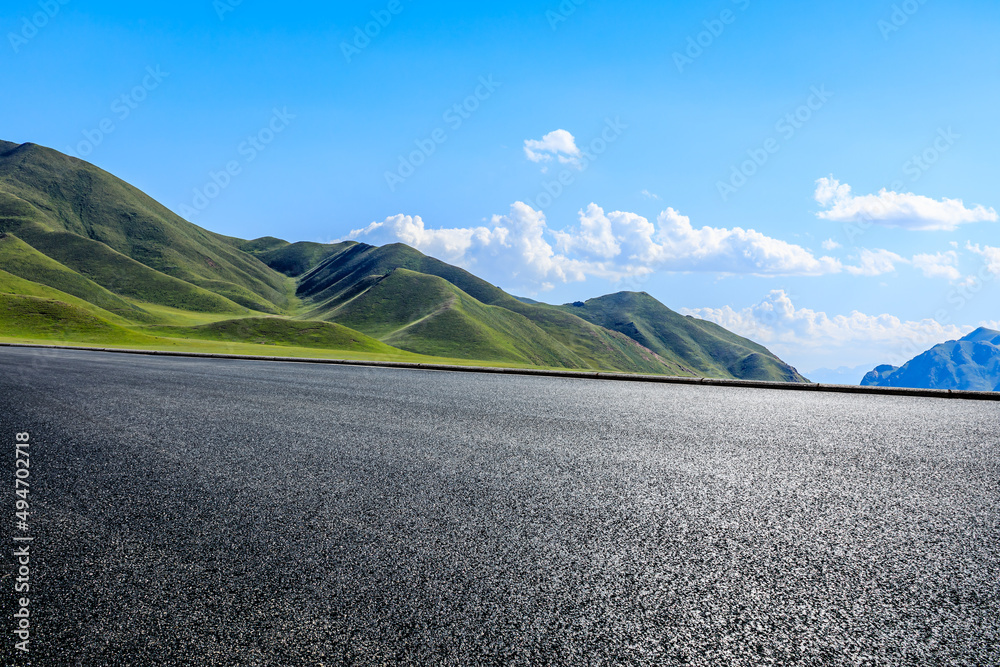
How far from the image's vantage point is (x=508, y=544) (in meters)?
3.65

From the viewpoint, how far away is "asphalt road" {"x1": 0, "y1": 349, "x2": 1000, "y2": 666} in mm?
2594

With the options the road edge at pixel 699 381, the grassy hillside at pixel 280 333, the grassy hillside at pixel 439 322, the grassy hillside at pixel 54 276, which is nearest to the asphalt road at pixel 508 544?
the road edge at pixel 699 381

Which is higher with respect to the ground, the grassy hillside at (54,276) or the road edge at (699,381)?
the grassy hillside at (54,276)

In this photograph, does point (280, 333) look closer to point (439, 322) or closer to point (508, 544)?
point (439, 322)

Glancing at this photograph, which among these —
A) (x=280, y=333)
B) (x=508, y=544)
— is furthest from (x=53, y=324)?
(x=508, y=544)

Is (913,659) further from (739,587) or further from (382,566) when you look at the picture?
(382,566)

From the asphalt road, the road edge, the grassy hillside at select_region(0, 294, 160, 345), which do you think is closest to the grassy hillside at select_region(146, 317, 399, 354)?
the grassy hillside at select_region(0, 294, 160, 345)

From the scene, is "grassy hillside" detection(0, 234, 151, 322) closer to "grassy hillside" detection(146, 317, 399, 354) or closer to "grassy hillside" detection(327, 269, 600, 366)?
"grassy hillside" detection(146, 317, 399, 354)

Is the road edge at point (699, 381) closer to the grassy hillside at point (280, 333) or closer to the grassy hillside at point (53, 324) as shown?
the grassy hillside at point (53, 324)

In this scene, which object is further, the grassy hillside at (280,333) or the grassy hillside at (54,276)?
the grassy hillside at (54,276)

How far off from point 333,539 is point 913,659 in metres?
3.27

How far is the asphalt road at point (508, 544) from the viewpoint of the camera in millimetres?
2594

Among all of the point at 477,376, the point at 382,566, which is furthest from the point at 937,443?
the point at 477,376

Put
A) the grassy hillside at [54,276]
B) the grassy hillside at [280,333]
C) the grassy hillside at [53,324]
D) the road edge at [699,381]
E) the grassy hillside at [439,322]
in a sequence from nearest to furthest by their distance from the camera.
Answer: the road edge at [699,381] < the grassy hillside at [53,324] < the grassy hillside at [280,333] < the grassy hillside at [54,276] < the grassy hillside at [439,322]
